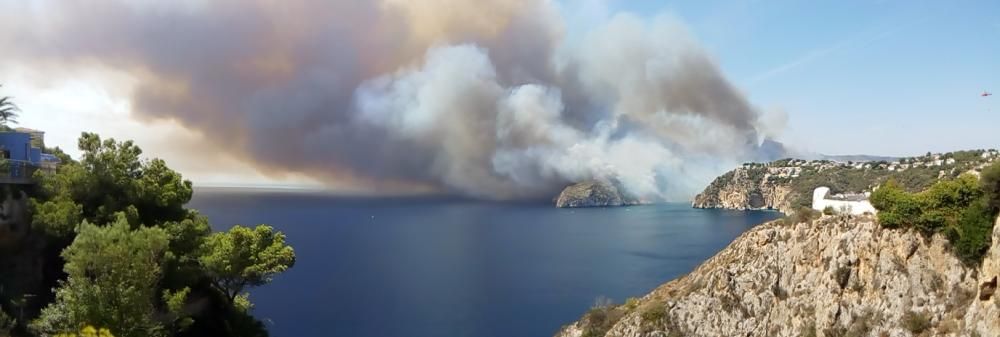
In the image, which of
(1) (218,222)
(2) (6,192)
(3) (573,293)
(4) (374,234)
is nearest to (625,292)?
(3) (573,293)

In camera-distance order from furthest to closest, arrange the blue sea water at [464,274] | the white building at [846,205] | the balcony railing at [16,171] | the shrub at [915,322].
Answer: the blue sea water at [464,274] → the white building at [846,205] → the balcony railing at [16,171] → the shrub at [915,322]

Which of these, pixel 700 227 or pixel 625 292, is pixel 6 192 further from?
pixel 700 227

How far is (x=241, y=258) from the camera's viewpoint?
28.4m

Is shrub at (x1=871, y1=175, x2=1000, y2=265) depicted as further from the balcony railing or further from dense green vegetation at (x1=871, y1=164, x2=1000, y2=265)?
the balcony railing

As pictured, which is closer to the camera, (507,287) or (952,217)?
(952,217)

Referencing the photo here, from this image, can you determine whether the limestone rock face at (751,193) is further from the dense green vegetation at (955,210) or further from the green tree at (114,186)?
the green tree at (114,186)

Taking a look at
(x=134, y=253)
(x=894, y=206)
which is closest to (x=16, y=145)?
(x=134, y=253)

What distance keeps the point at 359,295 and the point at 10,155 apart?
3751cm

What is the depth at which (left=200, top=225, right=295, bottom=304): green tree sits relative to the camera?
27.5m

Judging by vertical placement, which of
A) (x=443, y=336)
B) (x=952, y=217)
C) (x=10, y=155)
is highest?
(x=10, y=155)

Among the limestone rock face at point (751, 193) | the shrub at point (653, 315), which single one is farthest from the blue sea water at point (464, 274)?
the limestone rock face at point (751, 193)

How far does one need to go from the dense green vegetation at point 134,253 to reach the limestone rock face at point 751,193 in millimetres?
157603

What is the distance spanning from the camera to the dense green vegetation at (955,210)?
2162 centimetres

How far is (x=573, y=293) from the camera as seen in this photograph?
63.0m
